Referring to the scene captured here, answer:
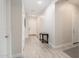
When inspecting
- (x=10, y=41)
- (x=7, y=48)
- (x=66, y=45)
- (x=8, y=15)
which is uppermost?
(x=8, y=15)

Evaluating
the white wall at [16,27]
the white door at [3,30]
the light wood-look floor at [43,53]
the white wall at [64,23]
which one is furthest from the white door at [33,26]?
the white door at [3,30]

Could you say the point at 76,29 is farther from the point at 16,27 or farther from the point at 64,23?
the point at 16,27

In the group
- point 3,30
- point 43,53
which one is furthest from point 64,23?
point 3,30

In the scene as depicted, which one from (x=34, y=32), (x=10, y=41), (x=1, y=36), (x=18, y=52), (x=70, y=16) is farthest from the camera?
(x=34, y=32)

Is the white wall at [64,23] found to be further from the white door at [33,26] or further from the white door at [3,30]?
the white door at [33,26]

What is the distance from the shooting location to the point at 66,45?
225 inches

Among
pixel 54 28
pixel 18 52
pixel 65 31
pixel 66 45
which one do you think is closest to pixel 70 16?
pixel 65 31

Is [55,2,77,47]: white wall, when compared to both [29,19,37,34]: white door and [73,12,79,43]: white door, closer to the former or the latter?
[73,12,79,43]: white door

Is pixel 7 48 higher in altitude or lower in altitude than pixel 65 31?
lower

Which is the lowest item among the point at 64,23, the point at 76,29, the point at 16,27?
the point at 76,29

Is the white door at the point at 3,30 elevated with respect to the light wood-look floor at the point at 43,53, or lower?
elevated

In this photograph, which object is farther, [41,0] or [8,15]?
[41,0]

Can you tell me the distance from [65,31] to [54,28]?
33.0 inches

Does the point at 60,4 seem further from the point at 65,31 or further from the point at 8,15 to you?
the point at 8,15
